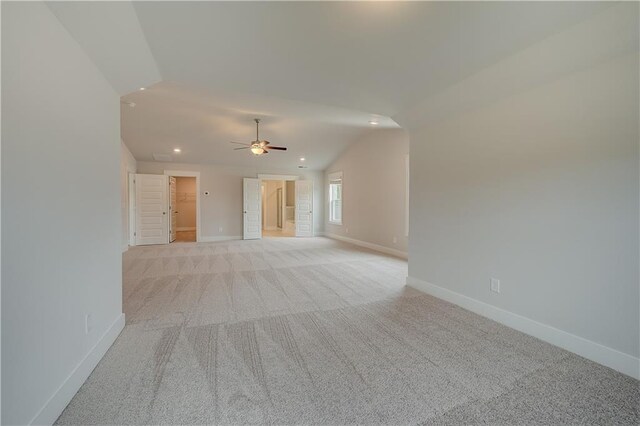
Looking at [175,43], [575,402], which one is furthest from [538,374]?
[175,43]

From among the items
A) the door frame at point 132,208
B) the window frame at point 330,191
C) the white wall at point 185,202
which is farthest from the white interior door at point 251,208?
the white wall at point 185,202

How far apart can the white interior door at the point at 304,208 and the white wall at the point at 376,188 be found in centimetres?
123

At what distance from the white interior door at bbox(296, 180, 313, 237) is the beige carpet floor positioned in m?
5.79

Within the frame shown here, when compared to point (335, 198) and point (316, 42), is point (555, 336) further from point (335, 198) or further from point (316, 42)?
point (335, 198)

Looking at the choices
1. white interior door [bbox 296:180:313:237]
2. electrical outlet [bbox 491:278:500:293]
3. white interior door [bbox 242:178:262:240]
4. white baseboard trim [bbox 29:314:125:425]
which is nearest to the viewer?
white baseboard trim [bbox 29:314:125:425]

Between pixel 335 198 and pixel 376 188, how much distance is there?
2.67 metres

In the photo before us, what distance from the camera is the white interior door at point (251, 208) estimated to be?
A: 8.60 metres

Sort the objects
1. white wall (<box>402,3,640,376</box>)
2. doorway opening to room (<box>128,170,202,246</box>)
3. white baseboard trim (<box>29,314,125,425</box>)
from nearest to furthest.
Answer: white baseboard trim (<box>29,314,125,425</box>) → white wall (<box>402,3,640,376</box>) → doorway opening to room (<box>128,170,202,246</box>)

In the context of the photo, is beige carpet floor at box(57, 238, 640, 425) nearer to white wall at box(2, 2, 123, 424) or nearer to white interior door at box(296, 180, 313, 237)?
white wall at box(2, 2, 123, 424)

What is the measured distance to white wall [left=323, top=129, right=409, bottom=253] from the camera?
6082 mm

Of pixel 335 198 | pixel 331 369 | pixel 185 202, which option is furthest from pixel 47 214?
pixel 185 202

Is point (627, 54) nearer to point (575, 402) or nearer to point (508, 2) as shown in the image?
point (508, 2)

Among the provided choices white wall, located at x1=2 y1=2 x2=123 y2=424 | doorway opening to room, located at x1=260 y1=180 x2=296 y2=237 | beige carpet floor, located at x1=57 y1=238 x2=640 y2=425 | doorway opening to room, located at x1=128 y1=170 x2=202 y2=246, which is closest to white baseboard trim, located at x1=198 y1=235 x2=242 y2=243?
doorway opening to room, located at x1=128 y1=170 x2=202 y2=246

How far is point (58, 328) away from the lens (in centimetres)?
156
